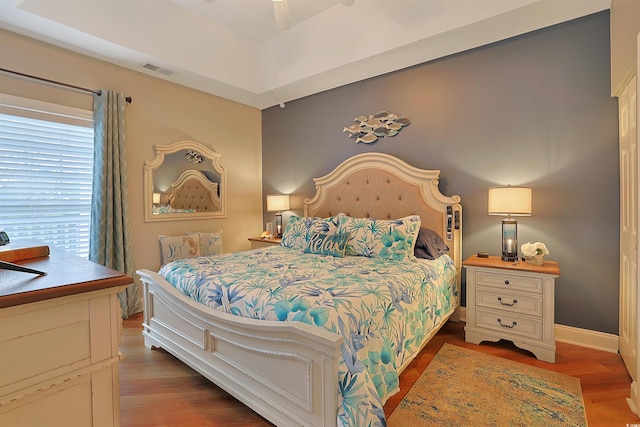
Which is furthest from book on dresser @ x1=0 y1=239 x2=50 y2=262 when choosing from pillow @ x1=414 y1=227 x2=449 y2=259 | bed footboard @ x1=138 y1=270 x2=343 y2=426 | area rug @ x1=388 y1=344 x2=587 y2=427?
pillow @ x1=414 y1=227 x2=449 y2=259

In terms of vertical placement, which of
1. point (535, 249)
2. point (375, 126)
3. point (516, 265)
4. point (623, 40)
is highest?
point (623, 40)

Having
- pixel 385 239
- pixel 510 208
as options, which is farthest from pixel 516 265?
pixel 385 239

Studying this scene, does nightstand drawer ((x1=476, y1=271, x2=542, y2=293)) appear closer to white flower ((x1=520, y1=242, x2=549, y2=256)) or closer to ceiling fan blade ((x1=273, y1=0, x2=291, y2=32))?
white flower ((x1=520, y1=242, x2=549, y2=256))

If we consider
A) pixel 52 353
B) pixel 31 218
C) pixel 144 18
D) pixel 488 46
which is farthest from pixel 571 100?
pixel 31 218

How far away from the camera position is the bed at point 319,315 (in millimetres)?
1420

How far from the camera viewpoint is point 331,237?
292 centimetres

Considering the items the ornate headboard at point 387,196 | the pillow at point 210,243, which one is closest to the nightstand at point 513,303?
the ornate headboard at point 387,196

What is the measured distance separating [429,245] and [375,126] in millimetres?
1541

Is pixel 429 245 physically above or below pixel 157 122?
below

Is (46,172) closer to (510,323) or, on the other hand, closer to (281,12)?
(281,12)

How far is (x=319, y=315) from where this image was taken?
5.00ft

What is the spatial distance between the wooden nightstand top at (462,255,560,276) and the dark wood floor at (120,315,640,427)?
26.0 inches

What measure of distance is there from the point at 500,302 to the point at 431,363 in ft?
2.49

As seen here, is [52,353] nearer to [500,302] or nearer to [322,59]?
[500,302]
